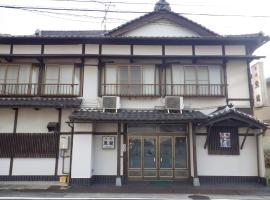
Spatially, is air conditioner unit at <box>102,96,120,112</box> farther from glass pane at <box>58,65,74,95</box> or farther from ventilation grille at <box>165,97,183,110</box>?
ventilation grille at <box>165,97,183,110</box>

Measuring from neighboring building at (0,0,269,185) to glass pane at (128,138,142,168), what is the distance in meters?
0.05

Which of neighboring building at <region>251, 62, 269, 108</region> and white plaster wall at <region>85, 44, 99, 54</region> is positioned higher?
white plaster wall at <region>85, 44, 99, 54</region>

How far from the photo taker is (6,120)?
1316 cm

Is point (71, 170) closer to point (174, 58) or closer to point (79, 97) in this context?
point (79, 97)

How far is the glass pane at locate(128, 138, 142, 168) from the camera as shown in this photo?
1324 centimetres

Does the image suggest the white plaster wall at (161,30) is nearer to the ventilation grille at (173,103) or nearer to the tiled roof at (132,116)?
the ventilation grille at (173,103)

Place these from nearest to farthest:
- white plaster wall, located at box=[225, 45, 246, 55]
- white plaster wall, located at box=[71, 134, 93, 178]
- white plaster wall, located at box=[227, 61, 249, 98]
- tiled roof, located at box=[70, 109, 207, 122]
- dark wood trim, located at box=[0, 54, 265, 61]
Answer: tiled roof, located at box=[70, 109, 207, 122] < white plaster wall, located at box=[71, 134, 93, 178] < dark wood trim, located at box=[0, 54, 265, 61] < white plaster wall, located at box=[227, 61, 249, 98] < white plaster wall, located at box=[225, 45, 246, 55]

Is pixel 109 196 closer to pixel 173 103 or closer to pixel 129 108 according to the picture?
pixel 129 108

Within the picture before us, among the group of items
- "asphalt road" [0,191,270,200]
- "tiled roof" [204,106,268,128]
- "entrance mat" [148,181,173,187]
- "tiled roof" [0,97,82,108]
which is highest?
"tiled roof" [0,97,82,108]

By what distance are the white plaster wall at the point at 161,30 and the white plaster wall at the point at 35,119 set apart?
6076 millimetres

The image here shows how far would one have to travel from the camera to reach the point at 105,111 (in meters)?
12.9

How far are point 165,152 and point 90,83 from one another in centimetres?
523

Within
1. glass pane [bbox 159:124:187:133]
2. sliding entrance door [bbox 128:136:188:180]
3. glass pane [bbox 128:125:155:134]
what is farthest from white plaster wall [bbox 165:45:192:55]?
sliding entrance door [bbox 128:136:188:180]

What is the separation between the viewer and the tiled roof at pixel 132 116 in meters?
12.0
